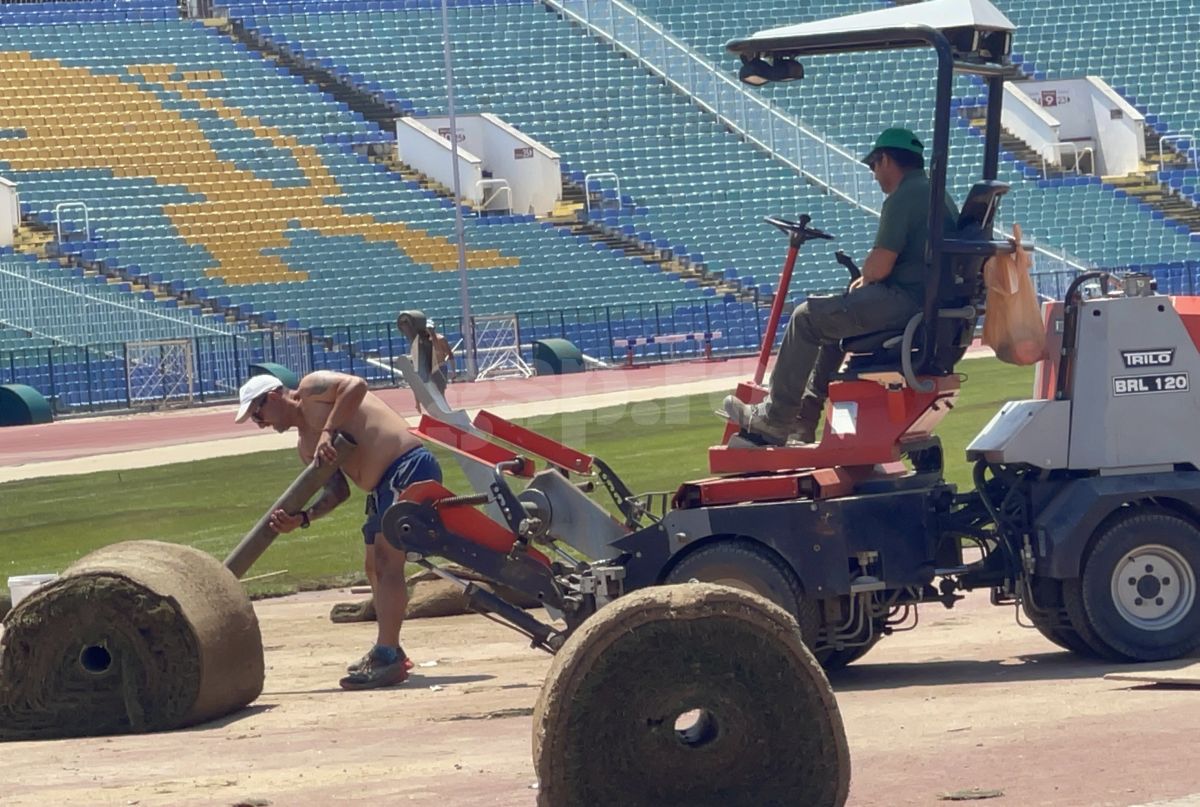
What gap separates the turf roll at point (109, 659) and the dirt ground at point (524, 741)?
21 centimetres

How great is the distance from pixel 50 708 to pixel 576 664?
3939mm

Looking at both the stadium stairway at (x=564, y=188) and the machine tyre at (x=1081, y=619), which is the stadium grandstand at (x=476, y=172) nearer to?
the stadium stairway at (x=564, y=188)

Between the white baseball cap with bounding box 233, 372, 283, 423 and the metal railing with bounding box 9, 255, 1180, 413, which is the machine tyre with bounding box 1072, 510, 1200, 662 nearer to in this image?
the white baseball cap with bounding box 233, 372, 283, 423

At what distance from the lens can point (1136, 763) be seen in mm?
7035

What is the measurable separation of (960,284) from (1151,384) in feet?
3.37

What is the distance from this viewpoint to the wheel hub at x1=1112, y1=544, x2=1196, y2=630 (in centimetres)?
954

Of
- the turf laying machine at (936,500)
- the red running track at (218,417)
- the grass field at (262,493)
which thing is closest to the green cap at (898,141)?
the turf laying machine at (936,500)

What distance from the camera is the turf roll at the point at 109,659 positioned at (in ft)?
31.1

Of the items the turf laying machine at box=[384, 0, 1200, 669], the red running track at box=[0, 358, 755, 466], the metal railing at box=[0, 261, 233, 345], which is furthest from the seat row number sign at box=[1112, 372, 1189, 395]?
the metal railing at box=[0, 261, 233, 345]

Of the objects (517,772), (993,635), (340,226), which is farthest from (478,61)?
(517,772)

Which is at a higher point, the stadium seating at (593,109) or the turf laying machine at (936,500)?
the turf laying machine at (936,500)

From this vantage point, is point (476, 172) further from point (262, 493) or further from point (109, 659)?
point (109, 659)

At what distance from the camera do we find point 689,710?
21.5 feet

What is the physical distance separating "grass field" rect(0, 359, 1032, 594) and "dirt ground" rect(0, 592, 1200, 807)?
16.1ft
